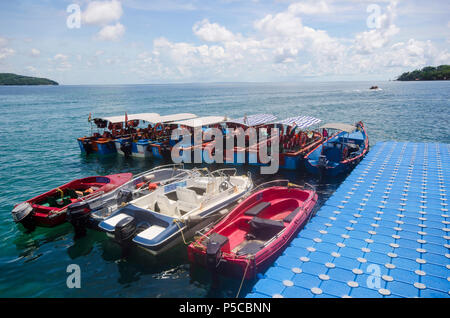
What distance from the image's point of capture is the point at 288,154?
20453mm

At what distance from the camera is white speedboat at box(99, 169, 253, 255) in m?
9.95

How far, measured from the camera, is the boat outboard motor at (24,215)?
11.7 m

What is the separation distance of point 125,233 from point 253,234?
4976 millimetres

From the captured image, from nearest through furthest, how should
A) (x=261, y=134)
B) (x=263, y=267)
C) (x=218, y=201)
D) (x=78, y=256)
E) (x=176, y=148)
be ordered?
1. (x=263, y=267)
2. (x=78, y=256)
3. (x=218, y=201)
4. (x=176, y=148)
5. (x=261, y=134)

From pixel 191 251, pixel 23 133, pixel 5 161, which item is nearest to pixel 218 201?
pixel 191 251

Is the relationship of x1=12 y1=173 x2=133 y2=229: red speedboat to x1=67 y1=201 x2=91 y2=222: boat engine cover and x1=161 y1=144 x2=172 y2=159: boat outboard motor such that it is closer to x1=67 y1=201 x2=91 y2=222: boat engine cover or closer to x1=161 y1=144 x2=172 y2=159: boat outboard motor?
x1=67 y1=201 x2=91 y2=222: boat engine cover

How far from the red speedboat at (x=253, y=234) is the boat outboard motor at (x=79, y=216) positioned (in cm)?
544

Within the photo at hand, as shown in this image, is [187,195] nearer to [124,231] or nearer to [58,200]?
[124,231]

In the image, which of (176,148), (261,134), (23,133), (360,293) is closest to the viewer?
(360,293)

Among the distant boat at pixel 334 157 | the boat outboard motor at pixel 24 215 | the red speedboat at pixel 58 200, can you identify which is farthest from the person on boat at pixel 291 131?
the boat outboard motor at pixel 24 215

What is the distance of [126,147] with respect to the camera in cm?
2581
